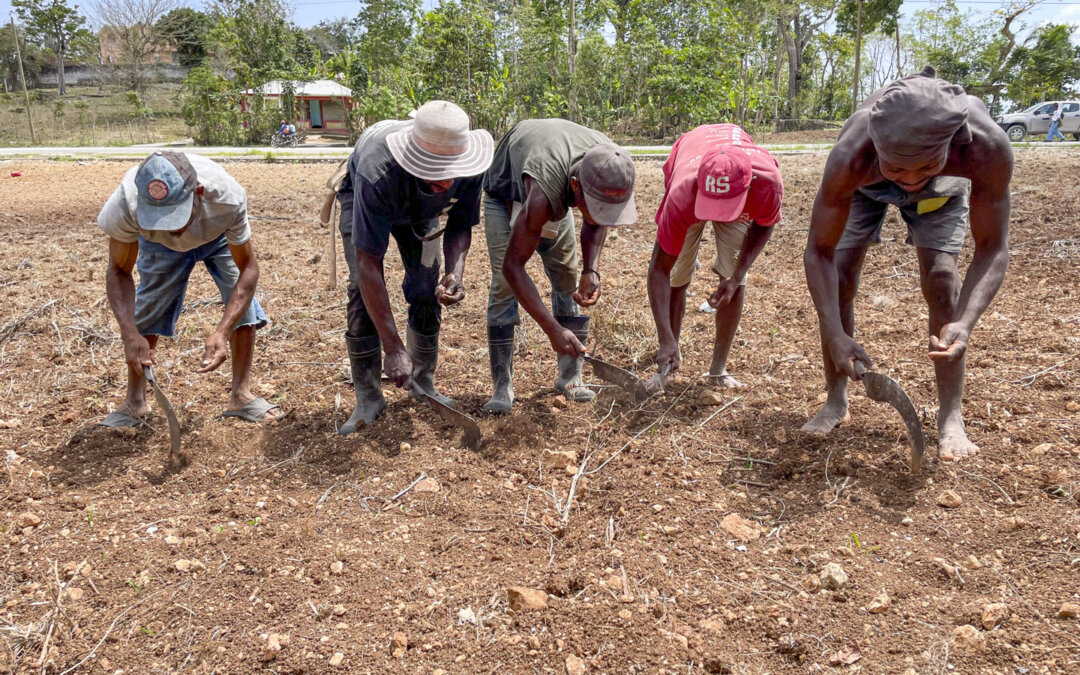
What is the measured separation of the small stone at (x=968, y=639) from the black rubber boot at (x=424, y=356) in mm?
2118

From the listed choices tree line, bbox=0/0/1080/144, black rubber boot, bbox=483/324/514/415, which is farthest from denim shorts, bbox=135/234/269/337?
tree line, bbox=0/0/1080/144

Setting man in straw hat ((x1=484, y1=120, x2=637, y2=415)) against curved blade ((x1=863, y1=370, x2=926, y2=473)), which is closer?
curved blade ((x1=863, y1=370, x2=926, y2=473))

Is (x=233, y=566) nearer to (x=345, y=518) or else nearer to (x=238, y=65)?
(x=345, y=518)

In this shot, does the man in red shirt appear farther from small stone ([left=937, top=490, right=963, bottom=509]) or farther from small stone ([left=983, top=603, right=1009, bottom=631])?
small stone ([left=983, top=603, right=1009, bottom=631])

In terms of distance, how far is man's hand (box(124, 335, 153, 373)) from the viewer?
294 centimetres

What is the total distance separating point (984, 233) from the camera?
8.00 feet

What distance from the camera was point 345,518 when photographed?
2.61 m

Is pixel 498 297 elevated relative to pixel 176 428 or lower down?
elevated

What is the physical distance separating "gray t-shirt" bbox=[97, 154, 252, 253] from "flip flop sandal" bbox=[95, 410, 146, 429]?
2.66 feet

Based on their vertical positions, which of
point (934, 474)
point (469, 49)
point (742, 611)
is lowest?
point (742, 611)

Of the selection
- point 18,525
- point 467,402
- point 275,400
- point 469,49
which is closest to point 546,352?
point 467,402

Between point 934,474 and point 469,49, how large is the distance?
18082 millimetres

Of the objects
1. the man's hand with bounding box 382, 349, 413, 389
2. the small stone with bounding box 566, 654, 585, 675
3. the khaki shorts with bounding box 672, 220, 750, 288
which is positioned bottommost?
the small stone with bounding box 566, 654, 585, 675

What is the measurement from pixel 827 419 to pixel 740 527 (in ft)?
2.54
